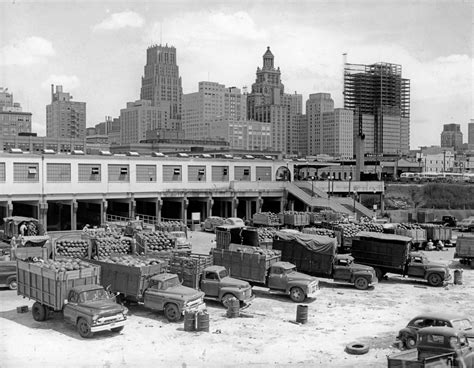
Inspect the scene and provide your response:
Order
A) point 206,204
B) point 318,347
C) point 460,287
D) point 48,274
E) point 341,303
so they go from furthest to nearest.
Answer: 1. point 206,204
2. point 460,287
3. point 341,303
4. point 48,274
5. point 318,347

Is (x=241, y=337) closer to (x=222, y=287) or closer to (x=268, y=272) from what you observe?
(x=222, y=287)

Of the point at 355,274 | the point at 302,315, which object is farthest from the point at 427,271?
the point at 302,315

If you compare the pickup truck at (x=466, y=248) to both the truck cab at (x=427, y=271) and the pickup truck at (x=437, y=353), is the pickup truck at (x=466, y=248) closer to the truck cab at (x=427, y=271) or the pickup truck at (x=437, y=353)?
the truck cab at (x=427, y=271)

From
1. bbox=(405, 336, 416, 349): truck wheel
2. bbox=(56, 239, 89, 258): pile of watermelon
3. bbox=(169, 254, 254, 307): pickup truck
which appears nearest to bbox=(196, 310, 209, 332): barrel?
bbox=(169, 254, 254, 307): pickup truck

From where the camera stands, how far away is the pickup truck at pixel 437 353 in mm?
15078

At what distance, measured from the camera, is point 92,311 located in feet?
65.6

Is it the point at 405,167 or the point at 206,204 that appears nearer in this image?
the point at 206,204

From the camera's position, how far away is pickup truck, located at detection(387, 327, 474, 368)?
594 inches

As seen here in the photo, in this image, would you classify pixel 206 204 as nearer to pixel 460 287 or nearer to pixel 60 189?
pixel 60 189

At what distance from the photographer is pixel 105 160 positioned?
6106 centimetres

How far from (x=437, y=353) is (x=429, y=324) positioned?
3.09m

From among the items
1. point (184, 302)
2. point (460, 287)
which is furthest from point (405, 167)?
point (184, 302)

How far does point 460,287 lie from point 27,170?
4151cm

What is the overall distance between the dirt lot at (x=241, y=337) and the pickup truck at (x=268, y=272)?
63 centimetres
